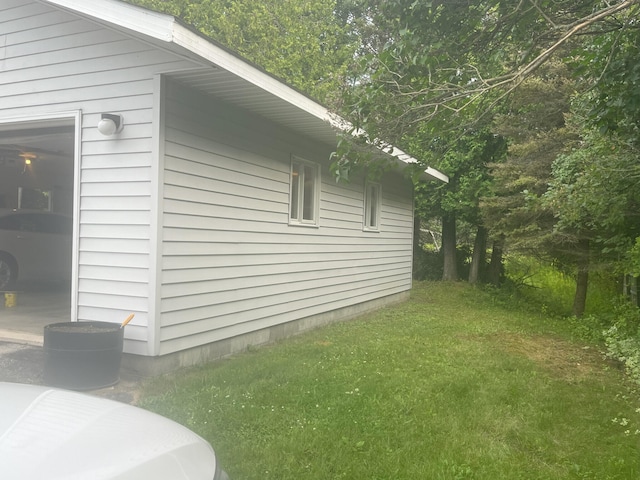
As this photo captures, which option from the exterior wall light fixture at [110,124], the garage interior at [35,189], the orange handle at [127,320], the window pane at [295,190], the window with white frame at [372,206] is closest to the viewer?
the orange handle at [127,320]

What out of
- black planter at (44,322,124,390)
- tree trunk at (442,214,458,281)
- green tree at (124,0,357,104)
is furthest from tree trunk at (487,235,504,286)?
black planter at (44,322,124,390)

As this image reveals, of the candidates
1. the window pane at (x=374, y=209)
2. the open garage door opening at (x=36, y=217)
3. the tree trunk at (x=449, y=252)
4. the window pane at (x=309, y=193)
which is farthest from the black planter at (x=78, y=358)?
the tree trunk at (x=449, y=252)

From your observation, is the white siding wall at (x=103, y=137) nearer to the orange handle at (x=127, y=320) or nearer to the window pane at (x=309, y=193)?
the orange handle at (x=127, y=320)

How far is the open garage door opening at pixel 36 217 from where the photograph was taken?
8.80 meters

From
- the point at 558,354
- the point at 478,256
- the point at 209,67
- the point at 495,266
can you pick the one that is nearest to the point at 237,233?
the point at 209,67

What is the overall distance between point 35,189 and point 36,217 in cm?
154

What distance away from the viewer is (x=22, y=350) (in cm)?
520

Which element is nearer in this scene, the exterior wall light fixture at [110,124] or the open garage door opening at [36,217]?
the exterior wall light fixture at [110,124]

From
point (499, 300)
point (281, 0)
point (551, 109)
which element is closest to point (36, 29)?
point (551, 109)

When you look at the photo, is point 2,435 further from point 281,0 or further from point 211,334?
point 281,0

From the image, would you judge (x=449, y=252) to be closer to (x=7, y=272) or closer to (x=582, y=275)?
(x=582, y=275)

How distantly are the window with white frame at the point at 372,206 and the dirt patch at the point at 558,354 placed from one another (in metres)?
3.49

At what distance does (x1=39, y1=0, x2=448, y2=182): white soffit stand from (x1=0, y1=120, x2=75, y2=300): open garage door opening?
134 inches

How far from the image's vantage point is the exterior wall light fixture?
4848 millimetres
